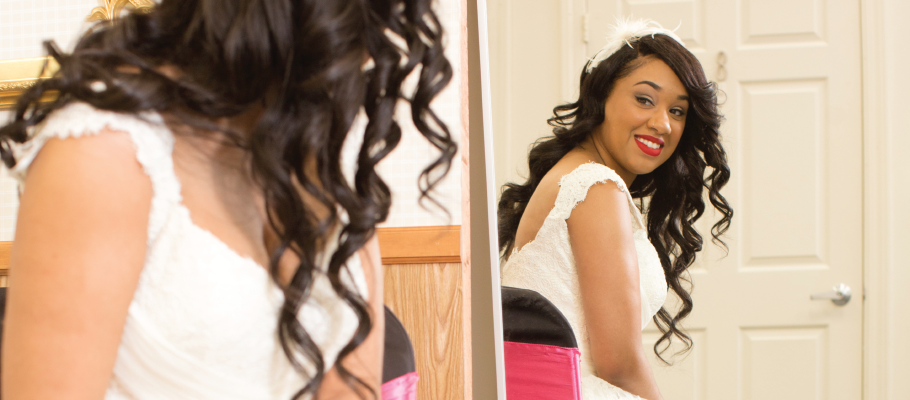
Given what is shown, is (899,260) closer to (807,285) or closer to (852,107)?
(807,285)

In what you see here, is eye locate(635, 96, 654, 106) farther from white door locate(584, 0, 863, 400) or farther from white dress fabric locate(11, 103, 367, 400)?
white dress fabric locate(11, 103, 367, 400)

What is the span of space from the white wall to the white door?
23 cm

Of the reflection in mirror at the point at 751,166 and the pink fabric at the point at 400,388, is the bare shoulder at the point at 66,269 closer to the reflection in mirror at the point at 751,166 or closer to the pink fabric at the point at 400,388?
the pink fabric at the point at 400,388

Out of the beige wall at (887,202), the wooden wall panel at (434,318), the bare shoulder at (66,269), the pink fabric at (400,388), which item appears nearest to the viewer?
the bare shoulder at (66,269)

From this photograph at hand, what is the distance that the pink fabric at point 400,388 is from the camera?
74 centimetres

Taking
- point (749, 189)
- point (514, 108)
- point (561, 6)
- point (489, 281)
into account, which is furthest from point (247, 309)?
point (749, 189)

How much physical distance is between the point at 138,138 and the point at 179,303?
13 cm

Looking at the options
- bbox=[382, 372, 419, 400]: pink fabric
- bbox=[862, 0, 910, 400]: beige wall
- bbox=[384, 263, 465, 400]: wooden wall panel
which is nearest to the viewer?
bbox=[382, 372, 419, 400]: pink fabric

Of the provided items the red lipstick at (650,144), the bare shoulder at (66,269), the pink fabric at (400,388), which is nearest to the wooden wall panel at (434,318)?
the pink fabric at (400,388)

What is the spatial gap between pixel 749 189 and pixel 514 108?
0.38 m

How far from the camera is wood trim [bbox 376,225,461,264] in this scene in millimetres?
987

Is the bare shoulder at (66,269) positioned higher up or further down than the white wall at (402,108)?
further down

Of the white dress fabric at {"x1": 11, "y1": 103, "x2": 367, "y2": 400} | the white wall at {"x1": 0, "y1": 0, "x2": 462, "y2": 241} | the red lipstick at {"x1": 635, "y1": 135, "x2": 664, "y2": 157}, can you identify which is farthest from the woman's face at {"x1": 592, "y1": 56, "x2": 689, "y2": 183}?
the white dress fabric at {"x1": 11, "y1": 103, "x2": 367, "y2": 400}

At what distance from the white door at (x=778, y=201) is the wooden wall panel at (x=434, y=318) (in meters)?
0.30
